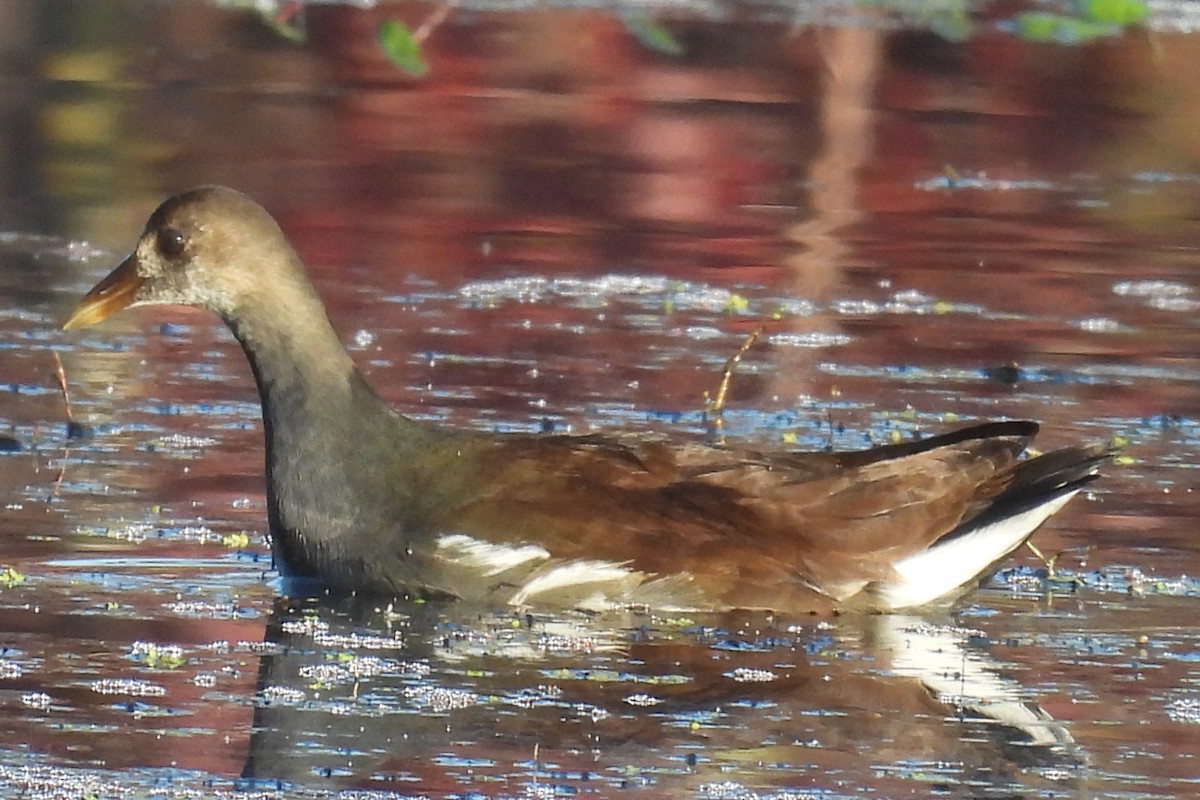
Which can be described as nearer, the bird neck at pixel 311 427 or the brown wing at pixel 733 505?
the brown wing at pixel 733 505

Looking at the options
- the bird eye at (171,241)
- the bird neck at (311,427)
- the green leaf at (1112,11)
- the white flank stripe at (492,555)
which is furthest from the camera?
the green leaf at (1112,11)

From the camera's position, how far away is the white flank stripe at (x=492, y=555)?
7.05m

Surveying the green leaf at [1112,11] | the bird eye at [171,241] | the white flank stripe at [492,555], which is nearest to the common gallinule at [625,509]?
the white flank stripe at [492,555]

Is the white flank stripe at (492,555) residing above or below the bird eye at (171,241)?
below

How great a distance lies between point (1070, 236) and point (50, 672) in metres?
6.99

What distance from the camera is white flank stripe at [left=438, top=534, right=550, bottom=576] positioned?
23.1 ft

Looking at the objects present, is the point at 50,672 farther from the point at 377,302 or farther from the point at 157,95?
the point at 157,95

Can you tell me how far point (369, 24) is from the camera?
59.7 feet

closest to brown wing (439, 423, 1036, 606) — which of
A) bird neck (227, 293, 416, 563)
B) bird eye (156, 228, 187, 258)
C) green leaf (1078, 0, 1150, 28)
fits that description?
bird neck (227, 293, 416, 563)

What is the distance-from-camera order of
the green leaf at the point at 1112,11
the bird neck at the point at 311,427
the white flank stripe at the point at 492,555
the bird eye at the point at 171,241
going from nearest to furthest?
the white flank stripe at the point at 492,555, the bird neck at the point at 311,427, the bird eye at the point at 171,241, the green leaf at the point at 1112,11

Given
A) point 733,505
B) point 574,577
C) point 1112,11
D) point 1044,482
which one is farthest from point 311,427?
point 1112,11

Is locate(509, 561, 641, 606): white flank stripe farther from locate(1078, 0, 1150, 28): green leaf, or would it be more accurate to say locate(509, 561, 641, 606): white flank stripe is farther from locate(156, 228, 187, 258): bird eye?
locate(1078, 0, 1150, 28): green leaf

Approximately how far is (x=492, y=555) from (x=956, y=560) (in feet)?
3.85

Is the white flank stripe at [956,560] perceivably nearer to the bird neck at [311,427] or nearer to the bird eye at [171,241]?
the bird neck at [311,427]
